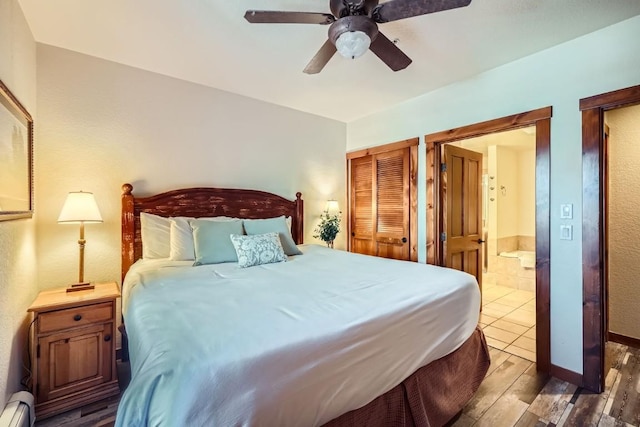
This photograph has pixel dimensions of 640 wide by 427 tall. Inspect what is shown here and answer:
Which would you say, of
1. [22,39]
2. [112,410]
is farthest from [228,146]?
[112,410]

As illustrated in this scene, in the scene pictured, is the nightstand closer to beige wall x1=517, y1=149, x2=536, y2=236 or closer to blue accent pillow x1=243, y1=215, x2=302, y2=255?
blue accent pillow x1=243, y1=215, x2=302, y2=255

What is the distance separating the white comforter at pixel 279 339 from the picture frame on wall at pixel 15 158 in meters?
0.77

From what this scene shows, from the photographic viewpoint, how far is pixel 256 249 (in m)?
2.41

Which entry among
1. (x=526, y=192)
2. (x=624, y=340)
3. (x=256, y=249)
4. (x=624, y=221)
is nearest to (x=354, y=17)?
(x=256, y=249)

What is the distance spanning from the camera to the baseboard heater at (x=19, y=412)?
4.79 ft

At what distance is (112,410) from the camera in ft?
6.04

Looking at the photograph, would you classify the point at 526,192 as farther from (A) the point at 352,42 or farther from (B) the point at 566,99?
(A) the point at 352,42

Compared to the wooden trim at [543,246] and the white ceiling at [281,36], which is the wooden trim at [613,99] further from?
the white ceiling at [281,36]

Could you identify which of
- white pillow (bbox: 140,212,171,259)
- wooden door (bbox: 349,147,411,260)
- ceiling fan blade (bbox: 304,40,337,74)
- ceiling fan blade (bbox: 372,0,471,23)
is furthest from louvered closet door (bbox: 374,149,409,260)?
white pillow (bbox: 140,212,171,259)

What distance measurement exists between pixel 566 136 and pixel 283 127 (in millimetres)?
2829

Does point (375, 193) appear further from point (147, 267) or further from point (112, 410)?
point (112, 410)

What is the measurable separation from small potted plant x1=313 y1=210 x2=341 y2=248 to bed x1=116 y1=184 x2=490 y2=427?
1475mm

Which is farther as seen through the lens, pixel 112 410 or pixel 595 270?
pixel 595 270

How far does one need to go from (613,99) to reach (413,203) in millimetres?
1806
